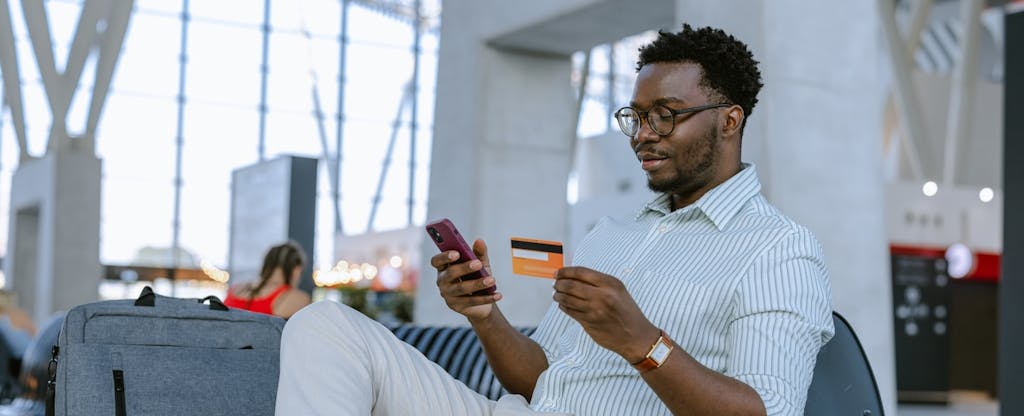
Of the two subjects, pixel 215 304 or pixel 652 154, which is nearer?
pixel 652 154

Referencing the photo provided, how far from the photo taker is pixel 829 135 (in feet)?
16.6

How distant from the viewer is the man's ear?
2345 mm

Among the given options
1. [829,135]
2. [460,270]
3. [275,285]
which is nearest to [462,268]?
[460,270]

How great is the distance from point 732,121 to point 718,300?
378mm

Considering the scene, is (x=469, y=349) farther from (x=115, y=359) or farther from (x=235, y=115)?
(x=235, y=115)

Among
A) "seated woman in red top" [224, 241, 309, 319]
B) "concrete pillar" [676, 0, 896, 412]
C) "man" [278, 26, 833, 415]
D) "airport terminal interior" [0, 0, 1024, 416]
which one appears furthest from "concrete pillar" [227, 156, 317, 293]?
"man" [278, 26, 833, 415]

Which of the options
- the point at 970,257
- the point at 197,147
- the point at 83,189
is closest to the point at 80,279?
the point at 83,189

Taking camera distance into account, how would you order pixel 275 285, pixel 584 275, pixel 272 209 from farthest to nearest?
pixel 272 209 → pixel 275 285 → pixel 584 275

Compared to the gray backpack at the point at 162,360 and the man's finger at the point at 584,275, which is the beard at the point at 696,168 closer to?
the man's finger at the point at 584,275

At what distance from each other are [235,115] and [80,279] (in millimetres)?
8309

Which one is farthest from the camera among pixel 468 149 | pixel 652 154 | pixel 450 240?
pixel 468 149

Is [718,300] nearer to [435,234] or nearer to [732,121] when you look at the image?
[732,121]

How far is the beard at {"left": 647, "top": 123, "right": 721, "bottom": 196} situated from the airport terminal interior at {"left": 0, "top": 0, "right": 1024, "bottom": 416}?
1.76m

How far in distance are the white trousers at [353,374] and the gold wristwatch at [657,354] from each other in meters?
0.47
